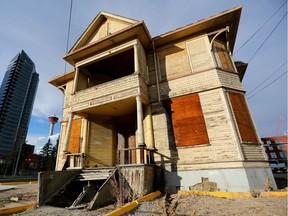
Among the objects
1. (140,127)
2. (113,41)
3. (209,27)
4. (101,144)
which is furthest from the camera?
(101,144)

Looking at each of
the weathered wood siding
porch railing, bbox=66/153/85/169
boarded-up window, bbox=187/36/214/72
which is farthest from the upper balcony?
boarded-up window, bbox=187/36/214/72

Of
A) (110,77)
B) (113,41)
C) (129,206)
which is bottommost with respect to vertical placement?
(129,206)

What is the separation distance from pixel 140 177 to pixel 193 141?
3.49 meters

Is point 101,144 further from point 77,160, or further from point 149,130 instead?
point 149,130

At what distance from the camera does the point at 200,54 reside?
32.6 feet

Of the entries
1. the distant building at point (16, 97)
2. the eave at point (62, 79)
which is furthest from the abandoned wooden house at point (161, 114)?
the distant building at point (16, 97)

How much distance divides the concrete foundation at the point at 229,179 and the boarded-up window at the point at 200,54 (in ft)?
18.9

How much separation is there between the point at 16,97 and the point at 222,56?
417 ft

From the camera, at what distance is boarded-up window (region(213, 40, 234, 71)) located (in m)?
9.73

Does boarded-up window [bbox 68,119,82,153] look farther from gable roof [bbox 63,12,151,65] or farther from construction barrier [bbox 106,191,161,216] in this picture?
construction barrier [bbox 106,191,161,216]

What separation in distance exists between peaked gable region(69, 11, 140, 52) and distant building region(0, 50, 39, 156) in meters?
103

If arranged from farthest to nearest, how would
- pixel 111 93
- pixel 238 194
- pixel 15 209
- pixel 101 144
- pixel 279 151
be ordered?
pixel 279 151 < pixel 101 144 < pixel 111 93 < pixel 238 194 < pixel 15 209

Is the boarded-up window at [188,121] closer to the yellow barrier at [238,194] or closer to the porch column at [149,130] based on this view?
the porch column at [149,130]

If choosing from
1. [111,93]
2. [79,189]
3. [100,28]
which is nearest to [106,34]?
[100,28]
